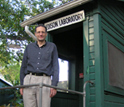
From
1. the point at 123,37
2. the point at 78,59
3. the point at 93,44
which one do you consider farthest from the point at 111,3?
the point at 78,59

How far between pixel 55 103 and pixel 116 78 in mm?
1781

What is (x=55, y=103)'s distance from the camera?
5289 mm

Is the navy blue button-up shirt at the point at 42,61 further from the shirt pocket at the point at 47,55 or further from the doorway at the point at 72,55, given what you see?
the doorway at the point at 72,55

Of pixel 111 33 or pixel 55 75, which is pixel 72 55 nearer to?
pixel 111 33

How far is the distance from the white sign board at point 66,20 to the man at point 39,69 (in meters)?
1.64

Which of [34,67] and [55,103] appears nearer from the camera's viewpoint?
[34,67]

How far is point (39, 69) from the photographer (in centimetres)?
274

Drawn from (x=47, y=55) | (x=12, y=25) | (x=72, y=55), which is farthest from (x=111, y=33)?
(x=12, y=25)

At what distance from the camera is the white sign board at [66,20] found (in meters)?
4.37

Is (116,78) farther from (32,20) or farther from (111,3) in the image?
(32,20)

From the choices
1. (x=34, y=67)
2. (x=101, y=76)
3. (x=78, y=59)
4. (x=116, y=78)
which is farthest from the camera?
(x=78, y=59)

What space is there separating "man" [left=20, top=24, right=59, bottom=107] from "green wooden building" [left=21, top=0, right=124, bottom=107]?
1343 millimetres

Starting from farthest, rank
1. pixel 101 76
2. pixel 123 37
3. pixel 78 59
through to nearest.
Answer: pixel 78 59 < pixel 123 37 < pixel 101 76

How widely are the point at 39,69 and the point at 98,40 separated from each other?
1.73 m
